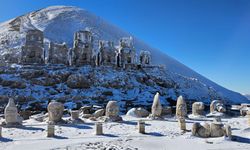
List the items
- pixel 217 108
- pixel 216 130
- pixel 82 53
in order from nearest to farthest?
1. pixel 216 130
2. pixel 217 108
3. pixel 82 53

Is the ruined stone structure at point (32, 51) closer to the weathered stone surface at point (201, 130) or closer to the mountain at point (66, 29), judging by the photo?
the mountain at point (66, 29)

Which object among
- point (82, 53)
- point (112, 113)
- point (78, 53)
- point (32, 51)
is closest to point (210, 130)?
point (112, 113)

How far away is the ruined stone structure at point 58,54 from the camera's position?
60.4 m

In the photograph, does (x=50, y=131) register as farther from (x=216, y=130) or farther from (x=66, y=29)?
(x=66, y=29)

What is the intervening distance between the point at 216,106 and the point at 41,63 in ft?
124

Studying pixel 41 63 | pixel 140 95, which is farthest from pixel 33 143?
pixel 41 63

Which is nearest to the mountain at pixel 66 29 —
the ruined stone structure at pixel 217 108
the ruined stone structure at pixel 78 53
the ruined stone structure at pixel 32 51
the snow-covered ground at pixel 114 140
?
the ruined stone structure at pixel 78 53

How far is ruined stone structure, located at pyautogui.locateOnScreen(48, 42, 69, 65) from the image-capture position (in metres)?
60.4

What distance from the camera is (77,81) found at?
48.6 metres

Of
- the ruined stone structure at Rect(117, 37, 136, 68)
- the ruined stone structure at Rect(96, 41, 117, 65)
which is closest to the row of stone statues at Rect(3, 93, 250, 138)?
the ruined stone structure at Rect(117, 37, 136, 68)

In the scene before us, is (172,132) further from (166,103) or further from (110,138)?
(166,103)

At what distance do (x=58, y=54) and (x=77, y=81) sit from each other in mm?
15409

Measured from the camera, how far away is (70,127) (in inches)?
827

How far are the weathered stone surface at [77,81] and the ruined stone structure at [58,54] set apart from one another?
11999mm
